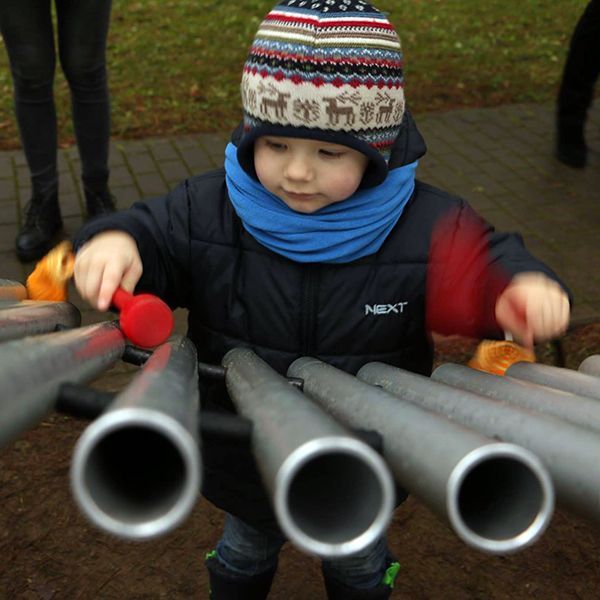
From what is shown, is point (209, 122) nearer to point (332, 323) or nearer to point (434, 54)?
point (434, 54)

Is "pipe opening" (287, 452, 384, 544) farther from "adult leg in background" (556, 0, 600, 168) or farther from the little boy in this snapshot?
"adult leg in background" (556, 0, 600, 168)

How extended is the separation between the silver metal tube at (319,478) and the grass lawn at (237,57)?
4.81 metres

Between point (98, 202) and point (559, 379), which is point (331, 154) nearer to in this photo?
point (559, 379)

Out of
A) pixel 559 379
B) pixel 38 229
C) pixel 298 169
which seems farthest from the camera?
pixel 38 229

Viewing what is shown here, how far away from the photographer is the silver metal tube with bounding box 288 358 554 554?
0.77 metres

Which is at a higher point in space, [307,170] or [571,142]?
[307,170]

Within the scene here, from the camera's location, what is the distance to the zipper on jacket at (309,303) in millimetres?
1631

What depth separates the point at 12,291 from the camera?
5.17 ft

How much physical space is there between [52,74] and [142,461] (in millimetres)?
3107

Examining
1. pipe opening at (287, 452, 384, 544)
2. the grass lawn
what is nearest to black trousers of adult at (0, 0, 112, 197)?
the grass lawn

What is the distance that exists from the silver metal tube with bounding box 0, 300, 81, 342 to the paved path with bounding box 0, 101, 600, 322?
2.08 m

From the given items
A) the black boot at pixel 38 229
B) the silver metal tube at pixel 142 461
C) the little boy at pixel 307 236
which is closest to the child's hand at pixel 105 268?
the little boy at pixel 307 236

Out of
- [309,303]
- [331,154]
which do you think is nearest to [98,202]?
[309,303]

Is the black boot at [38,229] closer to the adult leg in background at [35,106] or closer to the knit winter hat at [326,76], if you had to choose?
the adult leg in background at [35,106]
